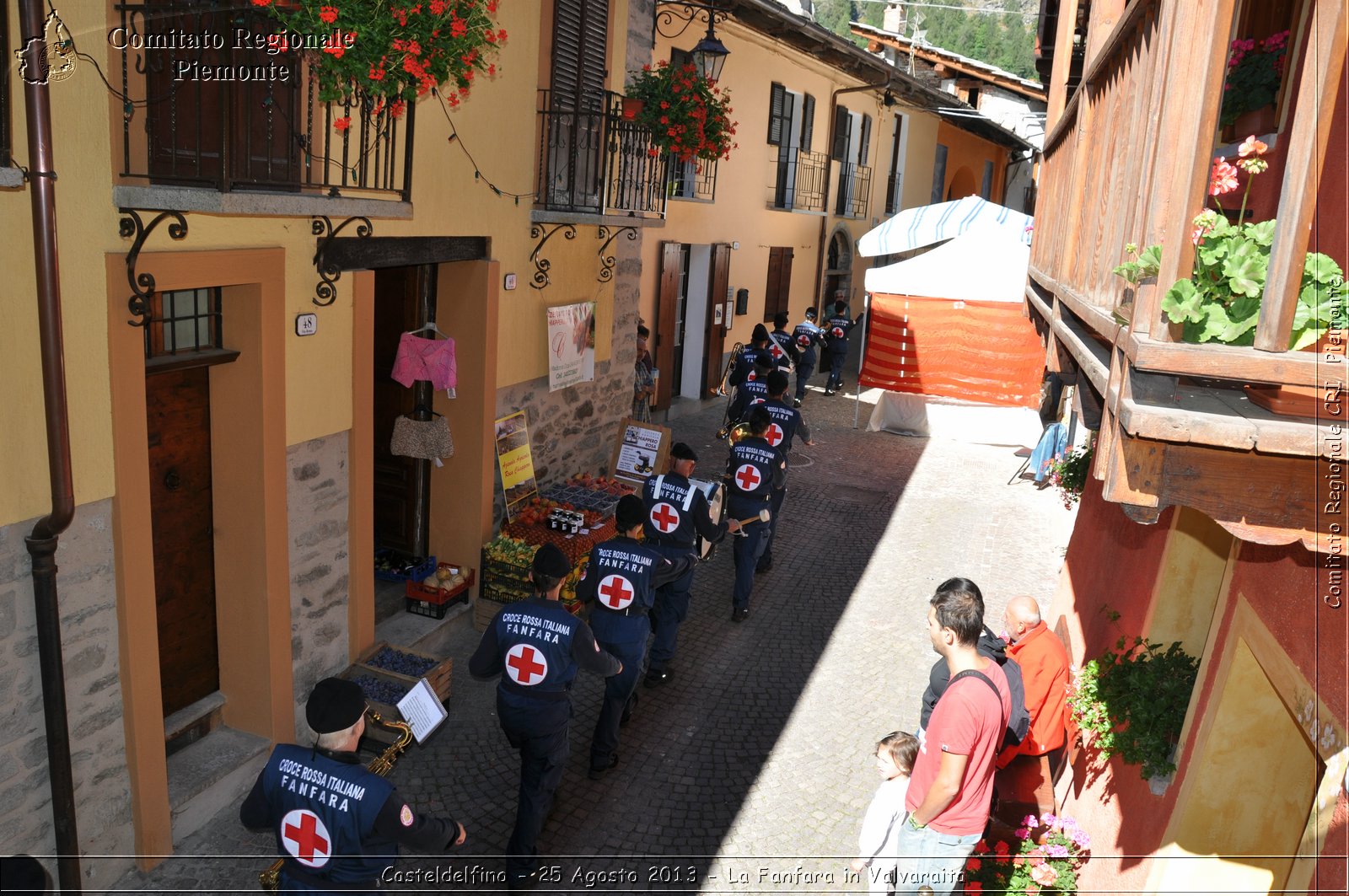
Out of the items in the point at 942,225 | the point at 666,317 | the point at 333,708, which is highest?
the point at 942,225

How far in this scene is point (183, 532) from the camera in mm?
6246

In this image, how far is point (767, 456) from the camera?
9.45m

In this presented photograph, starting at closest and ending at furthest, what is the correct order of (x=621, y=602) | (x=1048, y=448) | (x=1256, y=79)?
(x=1256, y=79) < (x=621, y=602) < (x=1048, y=448)

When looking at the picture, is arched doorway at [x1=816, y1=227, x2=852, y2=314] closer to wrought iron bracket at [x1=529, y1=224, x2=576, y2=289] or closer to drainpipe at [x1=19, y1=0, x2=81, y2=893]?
wrought iron bracket at [x1=529, y1=224, x2=576, y2=289]

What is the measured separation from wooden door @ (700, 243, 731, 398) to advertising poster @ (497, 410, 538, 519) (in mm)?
8486

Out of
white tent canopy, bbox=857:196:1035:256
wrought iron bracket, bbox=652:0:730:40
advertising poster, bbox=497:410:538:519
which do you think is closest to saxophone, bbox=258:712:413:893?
advertising poster, bbox=497:410:538:519

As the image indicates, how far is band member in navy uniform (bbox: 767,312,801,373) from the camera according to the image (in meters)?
16.4

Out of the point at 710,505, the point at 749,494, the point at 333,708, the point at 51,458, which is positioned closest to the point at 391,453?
the point at 710,505

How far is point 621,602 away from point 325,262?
2925 mm

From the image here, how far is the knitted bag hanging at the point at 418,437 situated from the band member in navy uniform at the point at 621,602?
219 cm

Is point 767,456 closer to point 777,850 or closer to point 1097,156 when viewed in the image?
point 777,850

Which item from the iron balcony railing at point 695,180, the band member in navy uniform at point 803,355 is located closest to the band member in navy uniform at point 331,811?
the iron balcony railing at point 695,180

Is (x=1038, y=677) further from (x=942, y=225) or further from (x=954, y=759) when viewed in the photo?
(x=942, y=225)

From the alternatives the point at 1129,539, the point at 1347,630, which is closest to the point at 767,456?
the point at 1129,539
